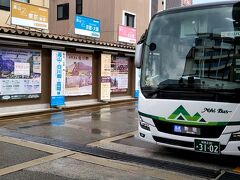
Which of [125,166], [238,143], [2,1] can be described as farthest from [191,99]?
[2,1]

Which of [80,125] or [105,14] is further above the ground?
[105,14]

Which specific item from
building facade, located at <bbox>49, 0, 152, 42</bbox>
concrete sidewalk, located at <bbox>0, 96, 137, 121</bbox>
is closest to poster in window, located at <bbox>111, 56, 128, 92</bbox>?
concrete sidewalk, located at <bbox>0, 96, 137, 121</bbox>

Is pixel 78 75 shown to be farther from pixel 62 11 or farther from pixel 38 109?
pixel 62 11

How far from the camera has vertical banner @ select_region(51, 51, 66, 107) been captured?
1378cm

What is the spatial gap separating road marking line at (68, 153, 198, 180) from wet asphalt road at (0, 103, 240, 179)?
0.78 meters

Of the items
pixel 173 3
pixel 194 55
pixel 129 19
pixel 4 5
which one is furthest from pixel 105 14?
pixel 194 55

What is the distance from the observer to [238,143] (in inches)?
239

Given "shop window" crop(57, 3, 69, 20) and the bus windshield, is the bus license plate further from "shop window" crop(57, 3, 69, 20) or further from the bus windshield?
"shop window" crop(57, 3, 69, 20)

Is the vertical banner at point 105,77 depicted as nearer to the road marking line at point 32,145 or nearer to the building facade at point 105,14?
the building facade at point 105,14

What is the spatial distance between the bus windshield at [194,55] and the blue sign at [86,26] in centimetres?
975

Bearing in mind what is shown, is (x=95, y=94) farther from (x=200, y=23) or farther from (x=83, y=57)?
(x=200, y=23)

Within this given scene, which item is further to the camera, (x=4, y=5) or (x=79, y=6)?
(x=79, y=6)

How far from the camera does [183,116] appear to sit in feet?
21.4

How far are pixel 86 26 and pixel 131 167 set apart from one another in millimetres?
11762
